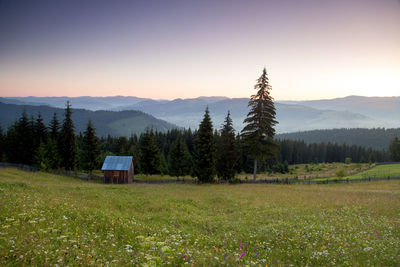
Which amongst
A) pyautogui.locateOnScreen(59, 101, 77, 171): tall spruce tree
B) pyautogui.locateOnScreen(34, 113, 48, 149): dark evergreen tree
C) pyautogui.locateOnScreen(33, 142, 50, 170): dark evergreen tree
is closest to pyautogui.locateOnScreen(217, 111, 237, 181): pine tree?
pyautogui.locateOnScreen(59, 101, 77, 171): tall spruce tree

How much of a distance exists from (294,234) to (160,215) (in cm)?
833

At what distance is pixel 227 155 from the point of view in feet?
137

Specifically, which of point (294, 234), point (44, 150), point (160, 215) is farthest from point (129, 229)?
point (44, 150)

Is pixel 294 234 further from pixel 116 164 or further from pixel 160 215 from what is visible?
pixel 116 164

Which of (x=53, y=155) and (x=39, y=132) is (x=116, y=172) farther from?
(x=39, y=132)

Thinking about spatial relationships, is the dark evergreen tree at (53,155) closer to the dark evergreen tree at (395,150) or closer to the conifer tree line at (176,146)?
the conifer tree line at (176,146)

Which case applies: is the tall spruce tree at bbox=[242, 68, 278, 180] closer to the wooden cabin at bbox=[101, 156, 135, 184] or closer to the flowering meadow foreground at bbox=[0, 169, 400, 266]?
the flowering meadow foreground at bbox=[0, 169, 400, 266]

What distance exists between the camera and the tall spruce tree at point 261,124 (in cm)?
3384

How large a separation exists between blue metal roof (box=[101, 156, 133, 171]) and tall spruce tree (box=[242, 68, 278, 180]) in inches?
968

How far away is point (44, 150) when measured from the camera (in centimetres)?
4578

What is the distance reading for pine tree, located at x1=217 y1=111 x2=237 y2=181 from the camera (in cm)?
4103

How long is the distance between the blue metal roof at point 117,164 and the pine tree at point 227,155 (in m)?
18.7

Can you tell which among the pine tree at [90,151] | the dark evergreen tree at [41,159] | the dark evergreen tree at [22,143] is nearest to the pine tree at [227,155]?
the pine tree at [90,151]

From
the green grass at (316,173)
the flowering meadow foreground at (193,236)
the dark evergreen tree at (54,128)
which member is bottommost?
the green grass at (316,173)
